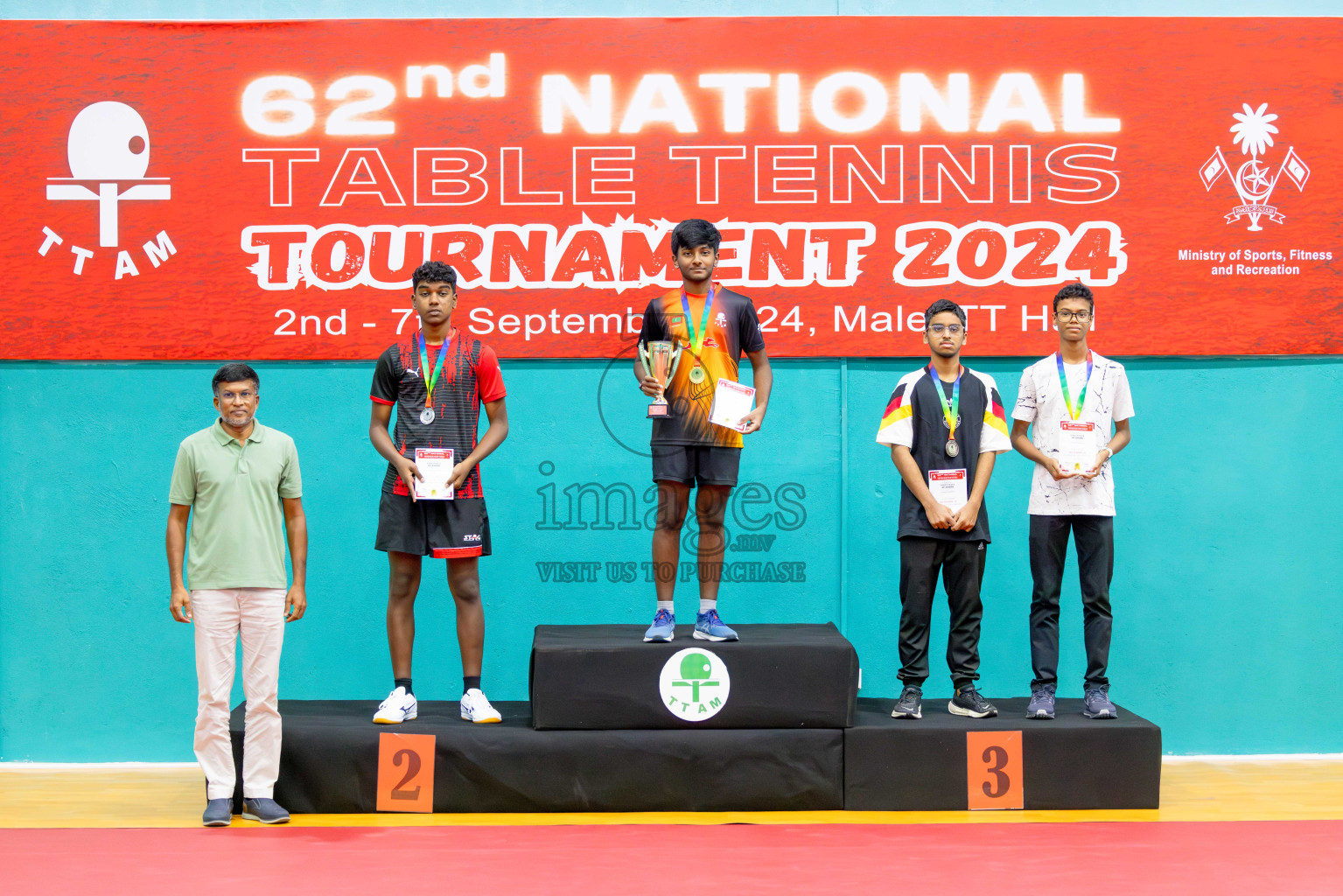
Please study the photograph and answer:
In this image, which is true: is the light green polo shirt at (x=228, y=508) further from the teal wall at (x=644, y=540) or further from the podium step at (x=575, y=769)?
the teal wall at (x=644, y=540)

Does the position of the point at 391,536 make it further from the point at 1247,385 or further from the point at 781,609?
the point at 1247,385

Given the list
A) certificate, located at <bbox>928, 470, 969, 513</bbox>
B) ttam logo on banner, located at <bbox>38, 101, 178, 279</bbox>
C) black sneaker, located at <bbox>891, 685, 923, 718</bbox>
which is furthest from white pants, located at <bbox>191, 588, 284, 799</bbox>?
certificate, located at <bbox>928, 470, 969, 513</bbox>

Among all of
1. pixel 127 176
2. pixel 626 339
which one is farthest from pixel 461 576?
pixel 127 176

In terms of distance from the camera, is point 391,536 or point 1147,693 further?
point 1147,693

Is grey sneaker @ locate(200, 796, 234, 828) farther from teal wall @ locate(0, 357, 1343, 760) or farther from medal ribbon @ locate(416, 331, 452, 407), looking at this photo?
medal ribbon @ locate(416, 331, 452, 407)

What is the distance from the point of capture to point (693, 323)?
12.2 feet

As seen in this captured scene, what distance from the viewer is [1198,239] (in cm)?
441

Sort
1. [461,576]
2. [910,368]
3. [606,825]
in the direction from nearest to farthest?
[606,825] < [461,576] < [910,368]

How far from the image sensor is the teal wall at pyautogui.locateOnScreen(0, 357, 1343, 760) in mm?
4402

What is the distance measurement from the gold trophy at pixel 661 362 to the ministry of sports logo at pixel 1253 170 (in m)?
2.40

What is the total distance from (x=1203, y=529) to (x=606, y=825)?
2734 millimetres

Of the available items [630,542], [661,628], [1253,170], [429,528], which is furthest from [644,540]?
[1253,170]

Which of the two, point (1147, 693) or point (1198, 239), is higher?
point (1198, 239)

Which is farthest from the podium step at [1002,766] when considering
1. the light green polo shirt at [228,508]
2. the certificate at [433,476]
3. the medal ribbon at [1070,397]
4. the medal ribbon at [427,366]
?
the light green polo shirt at [228,508]
